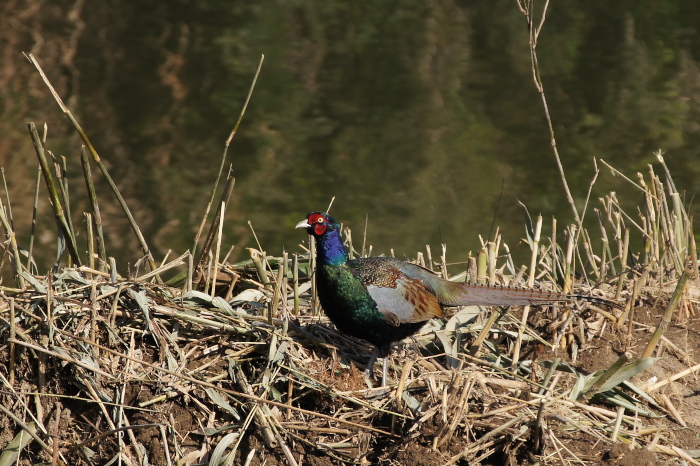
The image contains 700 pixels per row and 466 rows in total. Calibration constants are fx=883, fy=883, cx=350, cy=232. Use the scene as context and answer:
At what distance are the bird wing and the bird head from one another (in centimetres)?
23

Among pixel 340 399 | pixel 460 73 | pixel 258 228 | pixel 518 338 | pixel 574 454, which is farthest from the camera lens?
pixel 460 73

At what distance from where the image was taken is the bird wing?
4.02 m

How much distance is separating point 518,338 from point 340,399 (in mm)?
879

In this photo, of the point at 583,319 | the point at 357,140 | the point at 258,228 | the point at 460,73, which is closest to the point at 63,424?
the point at 583,319

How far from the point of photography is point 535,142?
10.1m

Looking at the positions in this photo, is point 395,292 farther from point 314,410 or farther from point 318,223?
point 314,410

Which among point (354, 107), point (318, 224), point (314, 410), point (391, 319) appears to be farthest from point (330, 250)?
point (354, 107)

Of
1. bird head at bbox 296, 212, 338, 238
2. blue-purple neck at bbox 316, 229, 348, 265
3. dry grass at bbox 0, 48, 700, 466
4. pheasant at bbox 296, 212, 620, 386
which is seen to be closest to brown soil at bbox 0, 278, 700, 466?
dry grass at bbox 0, 48, 700, 466

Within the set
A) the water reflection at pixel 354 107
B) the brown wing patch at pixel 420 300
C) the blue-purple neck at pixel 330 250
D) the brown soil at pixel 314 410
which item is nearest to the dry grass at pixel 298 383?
the brown soil at pixel 314 410

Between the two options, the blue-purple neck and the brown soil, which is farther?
the blue-purple neck

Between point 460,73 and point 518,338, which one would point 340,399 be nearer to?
point 518,338

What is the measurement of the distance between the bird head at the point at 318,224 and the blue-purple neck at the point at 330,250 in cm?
3

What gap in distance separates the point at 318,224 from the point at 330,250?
13 centimetres

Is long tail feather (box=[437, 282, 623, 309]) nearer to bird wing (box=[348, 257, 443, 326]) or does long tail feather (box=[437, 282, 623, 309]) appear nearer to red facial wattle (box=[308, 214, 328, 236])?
bird wing (box=[348, 257, 443, 326])
